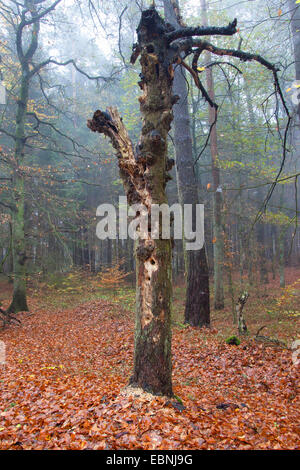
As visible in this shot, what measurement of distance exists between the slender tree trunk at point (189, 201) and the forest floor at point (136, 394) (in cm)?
58

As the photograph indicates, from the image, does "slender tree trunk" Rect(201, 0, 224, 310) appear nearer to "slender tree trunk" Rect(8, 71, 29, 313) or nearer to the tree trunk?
"slender tree trunk" Rect(8, 71, 29, 313)

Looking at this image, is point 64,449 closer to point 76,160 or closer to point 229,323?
point 229,323

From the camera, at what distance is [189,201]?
28.1ft

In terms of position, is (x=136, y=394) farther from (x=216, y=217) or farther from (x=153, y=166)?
(x=216, y=217)

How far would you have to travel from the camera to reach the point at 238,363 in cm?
547

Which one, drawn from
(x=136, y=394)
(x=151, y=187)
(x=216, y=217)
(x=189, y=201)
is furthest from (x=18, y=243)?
(x=136, y=394)

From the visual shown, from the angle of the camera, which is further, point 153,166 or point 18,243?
point 18,243

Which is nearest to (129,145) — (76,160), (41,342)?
(41,342)

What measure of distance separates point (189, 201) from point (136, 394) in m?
6.09

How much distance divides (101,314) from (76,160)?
509 inches

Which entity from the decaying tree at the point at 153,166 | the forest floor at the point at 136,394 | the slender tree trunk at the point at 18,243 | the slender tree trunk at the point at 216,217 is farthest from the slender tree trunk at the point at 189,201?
the slender tree trunk at the point at 18,243

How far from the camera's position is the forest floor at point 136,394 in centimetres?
279

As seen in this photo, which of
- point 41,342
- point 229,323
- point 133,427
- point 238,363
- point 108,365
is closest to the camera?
point 133,427

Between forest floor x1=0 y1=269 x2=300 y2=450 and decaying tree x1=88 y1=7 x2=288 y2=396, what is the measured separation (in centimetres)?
47
